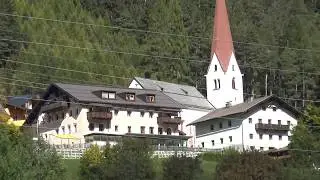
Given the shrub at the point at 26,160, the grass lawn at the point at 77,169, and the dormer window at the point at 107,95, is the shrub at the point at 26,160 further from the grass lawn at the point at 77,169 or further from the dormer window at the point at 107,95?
the dormer window at the point at 107,95

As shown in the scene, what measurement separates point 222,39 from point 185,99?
1275cm

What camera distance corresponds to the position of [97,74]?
4537 inches

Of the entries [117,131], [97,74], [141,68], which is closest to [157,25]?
[141,68]

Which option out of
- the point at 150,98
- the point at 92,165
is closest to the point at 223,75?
the point at 150,98

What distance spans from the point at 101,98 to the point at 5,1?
148ft

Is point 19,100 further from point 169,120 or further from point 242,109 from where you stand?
point 242,109

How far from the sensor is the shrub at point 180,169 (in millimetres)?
61812

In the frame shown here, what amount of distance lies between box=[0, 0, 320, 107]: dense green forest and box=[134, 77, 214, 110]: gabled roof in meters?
7.01

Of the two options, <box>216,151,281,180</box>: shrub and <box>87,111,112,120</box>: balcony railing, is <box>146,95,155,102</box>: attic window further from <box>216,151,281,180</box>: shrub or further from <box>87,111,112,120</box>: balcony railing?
<box>216,151,281,180</box>: shrub

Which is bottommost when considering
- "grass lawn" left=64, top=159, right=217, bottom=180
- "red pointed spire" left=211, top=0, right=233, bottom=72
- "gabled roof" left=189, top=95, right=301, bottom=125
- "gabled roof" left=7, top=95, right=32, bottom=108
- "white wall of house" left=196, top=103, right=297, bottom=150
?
"grass lawn" left=64, top=159, right=217, bottom=180

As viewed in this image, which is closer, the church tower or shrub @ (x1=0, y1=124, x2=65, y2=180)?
shrub @ (x1=0, y1=124, x2=65, y2=180)

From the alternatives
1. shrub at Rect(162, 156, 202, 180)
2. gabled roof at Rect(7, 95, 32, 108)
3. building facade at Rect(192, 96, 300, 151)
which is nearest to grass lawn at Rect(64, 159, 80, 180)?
shrub at Rect(162, 156, 202, 180)

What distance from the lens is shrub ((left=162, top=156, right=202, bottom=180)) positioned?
2434 inches

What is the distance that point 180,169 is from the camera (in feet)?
203
